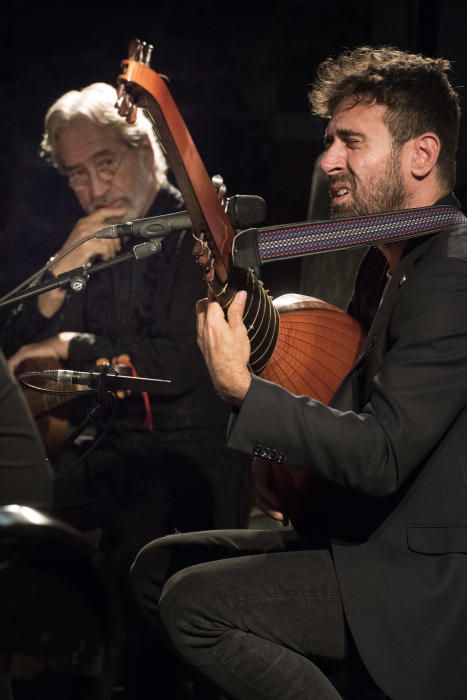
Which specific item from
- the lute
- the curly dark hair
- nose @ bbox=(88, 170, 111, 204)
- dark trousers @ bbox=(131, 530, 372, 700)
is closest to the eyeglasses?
nose @ bbox=(88, 170, 111, 204)

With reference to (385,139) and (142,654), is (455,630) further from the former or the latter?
(142,654)

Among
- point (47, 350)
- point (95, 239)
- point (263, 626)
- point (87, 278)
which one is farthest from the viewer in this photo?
point (95, 239)

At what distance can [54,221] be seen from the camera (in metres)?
4.05

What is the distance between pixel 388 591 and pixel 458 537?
0.56 feet

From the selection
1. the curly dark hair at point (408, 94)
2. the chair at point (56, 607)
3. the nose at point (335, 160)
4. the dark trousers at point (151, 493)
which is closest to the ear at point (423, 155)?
the curly dark hair at point (408, 94)

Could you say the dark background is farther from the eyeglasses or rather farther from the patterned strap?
the patterned strap

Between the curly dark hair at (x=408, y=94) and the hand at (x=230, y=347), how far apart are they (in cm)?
63

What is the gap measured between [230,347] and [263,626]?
56 cm

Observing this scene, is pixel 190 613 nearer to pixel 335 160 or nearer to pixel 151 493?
pixel 335 160

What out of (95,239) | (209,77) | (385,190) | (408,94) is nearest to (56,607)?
(385,190)

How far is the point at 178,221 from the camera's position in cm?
183

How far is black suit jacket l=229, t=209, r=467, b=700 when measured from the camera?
5.80ft

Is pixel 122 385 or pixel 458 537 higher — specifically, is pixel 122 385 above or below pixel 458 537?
above

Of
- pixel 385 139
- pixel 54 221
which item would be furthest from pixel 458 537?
pixel 54 221
